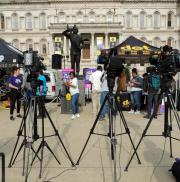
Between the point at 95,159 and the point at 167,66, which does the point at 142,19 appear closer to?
the point at 95,159

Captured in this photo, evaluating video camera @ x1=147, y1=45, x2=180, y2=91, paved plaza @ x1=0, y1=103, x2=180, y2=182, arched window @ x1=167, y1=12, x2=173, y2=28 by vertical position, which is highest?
Result: arched window @ x1=167, y1=12, x2=173, y2=28

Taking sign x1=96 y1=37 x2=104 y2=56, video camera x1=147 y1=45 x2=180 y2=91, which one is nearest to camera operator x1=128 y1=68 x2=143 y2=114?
video camera x1=147 y1=45 x2=180 y2=91

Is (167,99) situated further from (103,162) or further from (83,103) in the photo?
(83,103)

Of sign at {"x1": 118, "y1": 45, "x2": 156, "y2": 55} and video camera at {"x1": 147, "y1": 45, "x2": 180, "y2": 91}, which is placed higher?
sign at {"x1": 118, "y1": 45, "x2": 156, "y2": 55}

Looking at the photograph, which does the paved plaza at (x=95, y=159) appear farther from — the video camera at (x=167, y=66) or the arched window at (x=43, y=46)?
the arched window at (x=43, y=46)

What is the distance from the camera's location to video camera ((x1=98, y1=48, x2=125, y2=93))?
657 cm

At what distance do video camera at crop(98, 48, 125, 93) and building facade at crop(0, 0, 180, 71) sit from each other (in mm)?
73102

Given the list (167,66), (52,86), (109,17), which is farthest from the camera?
(109,17)

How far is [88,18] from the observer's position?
273 feet

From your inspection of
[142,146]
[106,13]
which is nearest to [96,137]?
[142,146]

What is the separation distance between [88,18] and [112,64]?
7806 centimetres

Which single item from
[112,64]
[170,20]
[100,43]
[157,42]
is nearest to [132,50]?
[112,64]

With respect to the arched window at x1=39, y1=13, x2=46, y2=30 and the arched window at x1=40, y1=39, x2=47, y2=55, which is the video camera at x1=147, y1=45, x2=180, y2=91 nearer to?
the arched window at x1=40, y1=39, x2=47, y2=55

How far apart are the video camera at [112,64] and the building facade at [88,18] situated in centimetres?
7310
